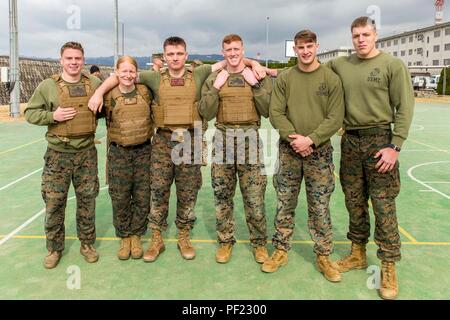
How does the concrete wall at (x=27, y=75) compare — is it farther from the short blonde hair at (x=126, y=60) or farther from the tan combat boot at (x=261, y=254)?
the tan combat boot at (x=261, y=254)

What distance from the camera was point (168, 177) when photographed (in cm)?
420

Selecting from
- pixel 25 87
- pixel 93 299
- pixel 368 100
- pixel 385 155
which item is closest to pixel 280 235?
pixel 385 155

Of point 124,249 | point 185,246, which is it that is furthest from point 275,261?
point 124,249

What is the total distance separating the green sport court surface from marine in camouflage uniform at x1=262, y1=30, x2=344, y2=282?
29 cm

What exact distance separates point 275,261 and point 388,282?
3.61 feet

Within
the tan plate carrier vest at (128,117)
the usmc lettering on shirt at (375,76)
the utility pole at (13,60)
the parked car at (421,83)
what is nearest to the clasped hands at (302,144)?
the usmc lettering on shirt at (375,76)

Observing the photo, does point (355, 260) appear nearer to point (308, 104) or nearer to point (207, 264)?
point (207, 264)

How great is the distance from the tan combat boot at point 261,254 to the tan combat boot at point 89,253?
5.88ft

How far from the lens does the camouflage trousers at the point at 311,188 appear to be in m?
3.75

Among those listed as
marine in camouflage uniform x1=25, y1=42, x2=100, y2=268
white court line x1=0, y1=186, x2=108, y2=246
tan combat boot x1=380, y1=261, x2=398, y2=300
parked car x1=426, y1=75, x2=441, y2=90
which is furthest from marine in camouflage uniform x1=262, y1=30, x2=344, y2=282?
parked car x1=426, y1=75, x2=441, y2=90

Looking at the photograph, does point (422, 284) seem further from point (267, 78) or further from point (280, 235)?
point (267, 78)

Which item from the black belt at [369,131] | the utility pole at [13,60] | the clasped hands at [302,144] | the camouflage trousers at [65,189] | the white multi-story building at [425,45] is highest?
the white multi-story building at [425,45]

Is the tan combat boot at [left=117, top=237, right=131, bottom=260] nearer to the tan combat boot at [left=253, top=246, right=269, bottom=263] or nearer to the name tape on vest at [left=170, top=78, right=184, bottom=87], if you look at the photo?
the tan combat boot at [left=253, top=246, right=269, bottom=263]
